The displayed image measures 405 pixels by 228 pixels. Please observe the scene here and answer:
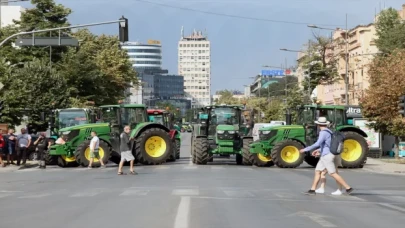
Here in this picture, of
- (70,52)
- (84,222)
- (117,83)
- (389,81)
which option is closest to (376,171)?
(389,81)

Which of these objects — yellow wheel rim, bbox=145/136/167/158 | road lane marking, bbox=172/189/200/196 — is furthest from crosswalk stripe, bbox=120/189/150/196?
yellow wheel rim, bbox=145/136/167/158

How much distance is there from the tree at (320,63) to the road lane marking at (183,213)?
221ft

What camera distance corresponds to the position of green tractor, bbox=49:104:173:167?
35094 millimetres

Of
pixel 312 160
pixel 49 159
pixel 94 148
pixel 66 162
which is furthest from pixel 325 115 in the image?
pixel 49 159

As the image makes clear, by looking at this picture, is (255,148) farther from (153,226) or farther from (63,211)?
(153,226)

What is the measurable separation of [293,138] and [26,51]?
46.3m

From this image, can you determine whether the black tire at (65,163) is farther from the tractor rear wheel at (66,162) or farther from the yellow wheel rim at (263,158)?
the yellow wheel rim at (263,158)

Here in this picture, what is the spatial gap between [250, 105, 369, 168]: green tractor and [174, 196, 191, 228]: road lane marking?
15.5 meters

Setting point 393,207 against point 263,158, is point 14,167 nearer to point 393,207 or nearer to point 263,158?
point 263,158

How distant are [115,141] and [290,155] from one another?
25.8 feet

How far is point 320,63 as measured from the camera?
88812 millimetres

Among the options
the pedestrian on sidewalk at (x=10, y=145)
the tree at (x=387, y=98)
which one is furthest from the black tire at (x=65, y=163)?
the tree at (x=387, y=98)

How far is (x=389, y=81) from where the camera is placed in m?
42.3

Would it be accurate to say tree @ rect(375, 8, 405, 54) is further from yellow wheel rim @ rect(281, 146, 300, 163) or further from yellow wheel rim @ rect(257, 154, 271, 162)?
yellow wheel rim @ rect(281, 146, 300, 163)
